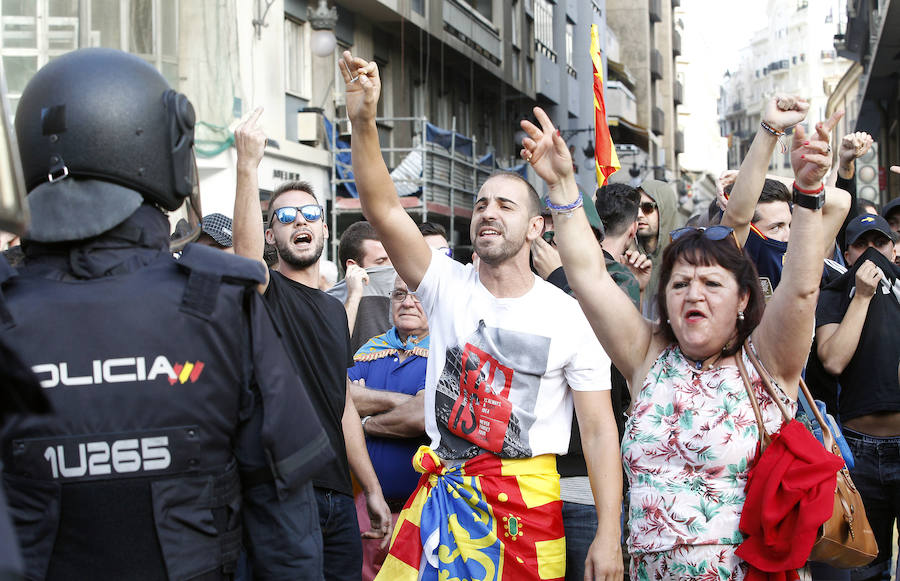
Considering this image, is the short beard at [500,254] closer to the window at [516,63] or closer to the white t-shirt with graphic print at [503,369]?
the white t-shirt with graphic print at [503,369]

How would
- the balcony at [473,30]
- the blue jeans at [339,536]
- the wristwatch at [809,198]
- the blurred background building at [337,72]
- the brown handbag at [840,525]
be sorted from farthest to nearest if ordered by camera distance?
the balcony at [473,30] < the blurred background building at [337,72] < the blue jeans at [339,536] < the wristwatch at [809,198] < the brown handbag at [840,525]

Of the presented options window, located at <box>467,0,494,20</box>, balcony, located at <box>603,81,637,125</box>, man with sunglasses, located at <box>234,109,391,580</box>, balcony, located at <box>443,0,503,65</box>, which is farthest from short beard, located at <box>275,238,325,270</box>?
balcony, located at <box>603,81,637,125</box>

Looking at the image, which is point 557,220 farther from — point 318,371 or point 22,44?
point 22,44

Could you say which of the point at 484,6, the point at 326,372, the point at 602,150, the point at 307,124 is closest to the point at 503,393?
the point at 326,372

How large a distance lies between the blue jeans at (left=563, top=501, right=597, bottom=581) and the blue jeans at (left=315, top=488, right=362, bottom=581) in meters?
0.81

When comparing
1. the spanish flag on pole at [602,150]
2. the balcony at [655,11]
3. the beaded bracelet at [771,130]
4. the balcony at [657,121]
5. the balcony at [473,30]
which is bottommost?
the beaded bracelet at [771,130]

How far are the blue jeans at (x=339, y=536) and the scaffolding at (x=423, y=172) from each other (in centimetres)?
1334

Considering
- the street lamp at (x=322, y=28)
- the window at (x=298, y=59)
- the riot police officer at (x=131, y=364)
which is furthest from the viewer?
the window at (x=298, y=59)

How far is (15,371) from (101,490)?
81cm

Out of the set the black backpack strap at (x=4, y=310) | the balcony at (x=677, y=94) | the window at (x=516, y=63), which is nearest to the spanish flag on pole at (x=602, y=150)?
the black backpack strap at (x=4, y=310)

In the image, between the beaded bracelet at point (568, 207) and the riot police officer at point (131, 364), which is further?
the beaded bracelet at point (568, 207)

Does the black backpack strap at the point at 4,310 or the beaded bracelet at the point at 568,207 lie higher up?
the beaded bracelet at the point at 568,207

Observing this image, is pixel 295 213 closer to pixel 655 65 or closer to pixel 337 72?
pixel 337 72

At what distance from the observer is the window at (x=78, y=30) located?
10.7 metres
